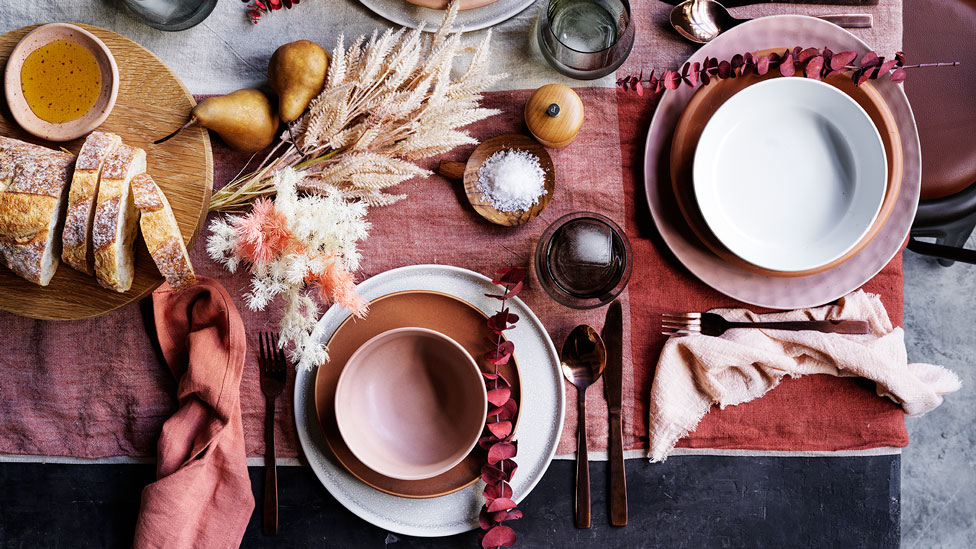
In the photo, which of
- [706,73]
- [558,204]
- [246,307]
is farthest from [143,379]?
[706,73]

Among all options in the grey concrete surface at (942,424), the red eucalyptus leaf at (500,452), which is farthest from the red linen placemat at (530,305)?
the grey concrete surface at (942,424)

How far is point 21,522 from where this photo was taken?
1160mm

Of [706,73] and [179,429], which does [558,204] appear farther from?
[179,429]

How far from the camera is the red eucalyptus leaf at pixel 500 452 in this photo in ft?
3.47

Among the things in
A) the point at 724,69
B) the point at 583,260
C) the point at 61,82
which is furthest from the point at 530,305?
the point at 61,82

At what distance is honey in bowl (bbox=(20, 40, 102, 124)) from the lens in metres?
1.07

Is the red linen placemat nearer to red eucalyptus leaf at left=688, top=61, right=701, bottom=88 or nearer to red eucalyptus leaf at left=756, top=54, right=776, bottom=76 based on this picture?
red eucalyptus leaf at left=688, top=61, right=701, bottom=88

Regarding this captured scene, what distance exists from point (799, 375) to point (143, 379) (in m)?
1.28

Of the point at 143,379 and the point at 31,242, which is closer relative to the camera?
the point at 31,242

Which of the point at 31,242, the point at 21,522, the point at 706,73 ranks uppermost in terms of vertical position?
the point at 706,73

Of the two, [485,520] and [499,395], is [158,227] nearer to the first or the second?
[499,395]

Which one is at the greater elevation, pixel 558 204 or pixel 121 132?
pixel 121 132

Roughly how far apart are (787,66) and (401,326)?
2.85 feet

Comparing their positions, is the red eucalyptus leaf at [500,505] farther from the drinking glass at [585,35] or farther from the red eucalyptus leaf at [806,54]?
the red eucalyptus leaf at [806,54]
